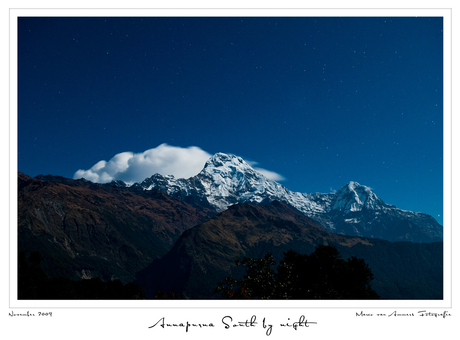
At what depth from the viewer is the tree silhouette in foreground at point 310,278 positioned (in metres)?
28.1

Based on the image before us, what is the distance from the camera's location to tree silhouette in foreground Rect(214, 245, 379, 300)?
2809 centimetres

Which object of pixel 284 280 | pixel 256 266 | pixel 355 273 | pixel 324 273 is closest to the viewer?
pixel 256 266

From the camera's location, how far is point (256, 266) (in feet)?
96.8

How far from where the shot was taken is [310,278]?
159 ft
